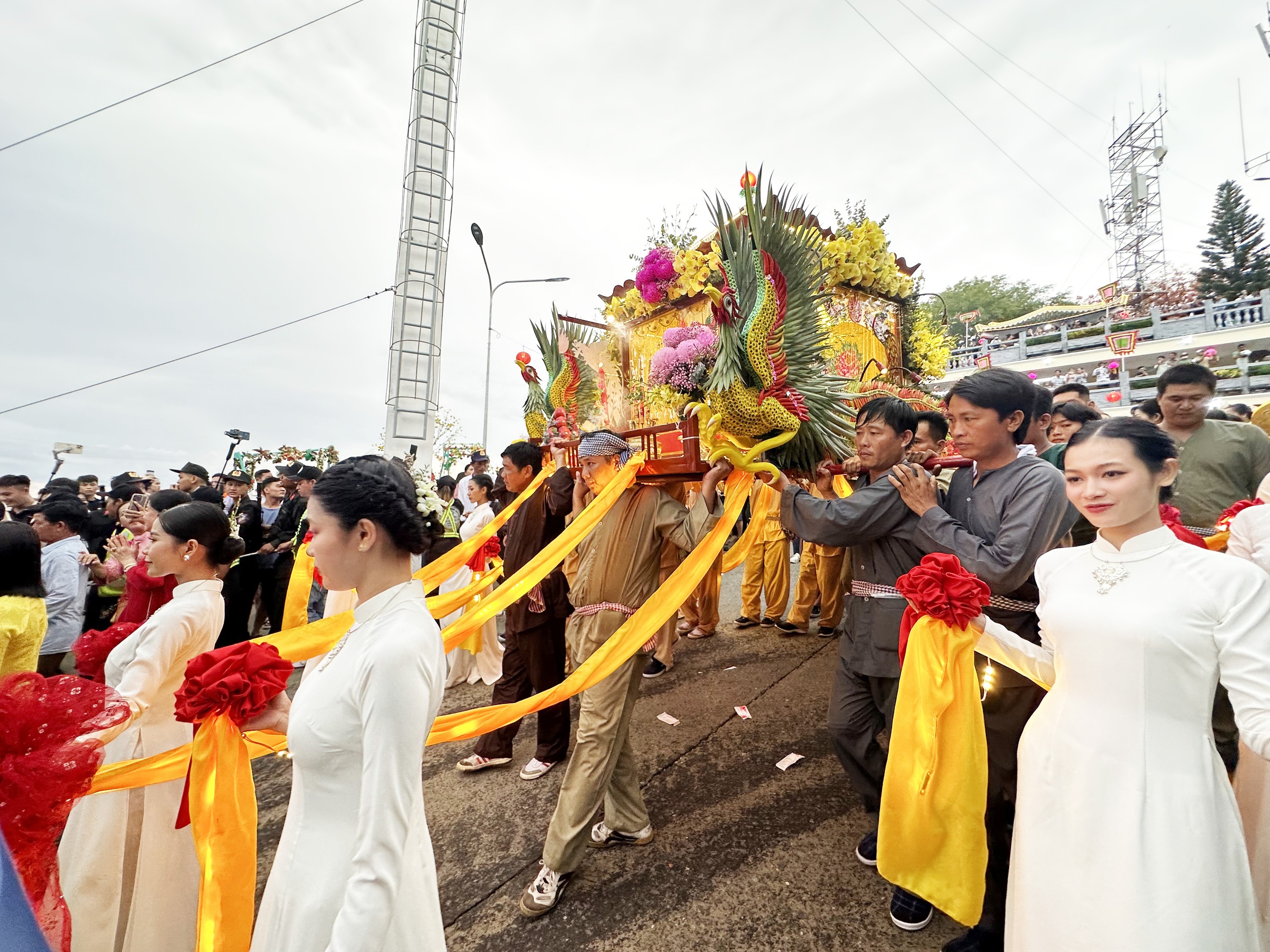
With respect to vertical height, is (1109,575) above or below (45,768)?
above

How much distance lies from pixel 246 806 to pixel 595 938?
148 centimetres

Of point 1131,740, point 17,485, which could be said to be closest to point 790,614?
point 1131,740

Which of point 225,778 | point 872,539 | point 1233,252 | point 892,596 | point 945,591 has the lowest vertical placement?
point 225,778

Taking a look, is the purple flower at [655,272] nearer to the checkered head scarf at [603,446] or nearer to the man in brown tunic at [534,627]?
the man in brown tunic at [534,627]

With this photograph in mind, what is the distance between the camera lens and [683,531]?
2818mm

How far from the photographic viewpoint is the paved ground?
222cm

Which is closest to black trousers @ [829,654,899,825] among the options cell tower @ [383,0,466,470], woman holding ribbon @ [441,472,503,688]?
woman holding ribbon @ [441,472,503,688]

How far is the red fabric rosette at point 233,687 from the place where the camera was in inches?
55.3

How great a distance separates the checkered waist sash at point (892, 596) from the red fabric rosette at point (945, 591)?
0.34 metres

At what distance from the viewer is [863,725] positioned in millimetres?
2531

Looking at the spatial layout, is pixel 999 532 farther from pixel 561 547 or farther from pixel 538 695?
pixel 538 695

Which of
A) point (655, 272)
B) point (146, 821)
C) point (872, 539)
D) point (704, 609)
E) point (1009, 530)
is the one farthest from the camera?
point (704, 609)

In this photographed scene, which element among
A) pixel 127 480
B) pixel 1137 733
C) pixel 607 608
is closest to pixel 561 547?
pixel 607 608

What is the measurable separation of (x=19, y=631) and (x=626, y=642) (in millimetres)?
2272
